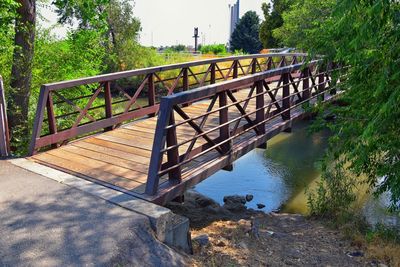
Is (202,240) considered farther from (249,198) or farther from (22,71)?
(22,71)

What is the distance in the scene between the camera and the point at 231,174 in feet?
33.9

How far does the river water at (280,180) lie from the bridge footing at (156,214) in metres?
3.23

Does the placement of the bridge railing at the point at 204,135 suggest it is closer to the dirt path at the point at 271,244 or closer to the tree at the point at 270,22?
the dirt path at the point at 271,244

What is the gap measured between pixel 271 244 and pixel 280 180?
5172mm

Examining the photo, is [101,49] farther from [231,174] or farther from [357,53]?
[357,53]

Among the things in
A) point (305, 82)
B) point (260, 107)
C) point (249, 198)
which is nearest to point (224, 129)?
point (260, 107)

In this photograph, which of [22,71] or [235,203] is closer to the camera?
[235,203]

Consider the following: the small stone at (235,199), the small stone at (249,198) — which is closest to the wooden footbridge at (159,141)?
the small stone at (235,199)

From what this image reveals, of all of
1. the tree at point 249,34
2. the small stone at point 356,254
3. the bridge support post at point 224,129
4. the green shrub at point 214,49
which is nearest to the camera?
the small stone at point 356,254

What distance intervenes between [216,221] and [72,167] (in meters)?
2.30

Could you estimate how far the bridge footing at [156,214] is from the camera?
3707mm

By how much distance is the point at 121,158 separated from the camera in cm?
540

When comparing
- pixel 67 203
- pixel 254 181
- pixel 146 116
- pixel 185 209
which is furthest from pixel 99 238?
pixel 254 181

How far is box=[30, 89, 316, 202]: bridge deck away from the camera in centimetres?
464
